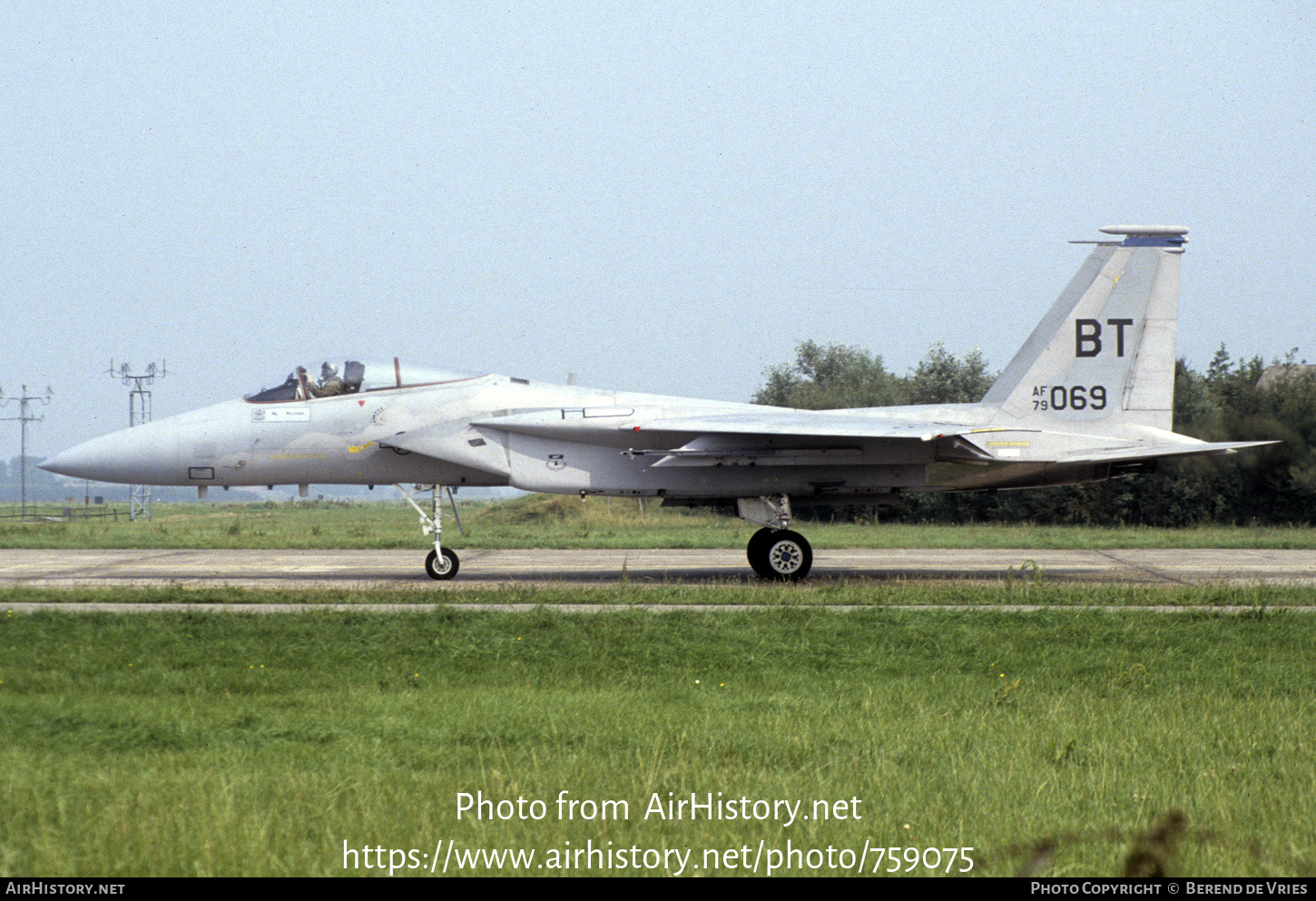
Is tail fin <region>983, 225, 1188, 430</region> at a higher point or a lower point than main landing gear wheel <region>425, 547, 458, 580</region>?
higher

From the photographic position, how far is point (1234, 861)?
4094 mm

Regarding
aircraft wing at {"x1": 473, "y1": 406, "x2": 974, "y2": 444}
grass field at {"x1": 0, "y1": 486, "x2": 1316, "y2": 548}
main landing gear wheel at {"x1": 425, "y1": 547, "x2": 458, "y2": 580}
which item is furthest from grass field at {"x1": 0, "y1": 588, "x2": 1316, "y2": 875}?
grass field at {"x1": 0, "y1": 486, "x2": 1316, "y2": 548}

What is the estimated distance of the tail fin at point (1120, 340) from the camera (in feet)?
55.2

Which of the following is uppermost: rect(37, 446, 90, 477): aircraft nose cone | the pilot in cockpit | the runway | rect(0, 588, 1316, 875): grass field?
the pilot in cockpit

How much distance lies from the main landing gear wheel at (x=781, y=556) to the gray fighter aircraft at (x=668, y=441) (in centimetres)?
3

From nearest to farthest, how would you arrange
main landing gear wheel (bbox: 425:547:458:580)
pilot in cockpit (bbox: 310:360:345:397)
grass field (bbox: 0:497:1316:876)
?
grass field (bbox: 0:497:1316:876) → pilot in cockpit (bbox: 310:360:345:397) → main landing gear wheel (bbox: 425:547:458:580)

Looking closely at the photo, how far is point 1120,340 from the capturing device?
16875 millimetres

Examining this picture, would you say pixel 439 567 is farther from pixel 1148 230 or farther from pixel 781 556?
pixel 1148 230

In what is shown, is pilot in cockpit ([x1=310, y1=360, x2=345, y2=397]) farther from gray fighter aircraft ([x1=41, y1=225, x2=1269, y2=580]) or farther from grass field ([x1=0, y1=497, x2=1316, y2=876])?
grass field ([x1=0, y1=497, x2=1316, y2=876])

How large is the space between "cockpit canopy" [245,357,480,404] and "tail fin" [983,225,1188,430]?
9.76 m

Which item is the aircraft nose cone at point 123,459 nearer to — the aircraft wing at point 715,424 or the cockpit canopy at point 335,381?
the cockpit canopy at point 335,381

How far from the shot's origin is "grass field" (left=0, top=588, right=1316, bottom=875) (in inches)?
170

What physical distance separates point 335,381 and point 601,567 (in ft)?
18.7

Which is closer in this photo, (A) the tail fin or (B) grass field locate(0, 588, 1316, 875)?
(B) grass field locate(0, 588, 1316, 875)
